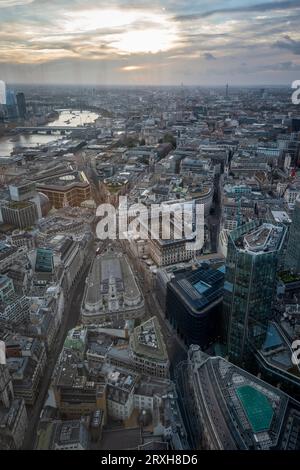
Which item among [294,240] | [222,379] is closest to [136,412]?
[222,379]

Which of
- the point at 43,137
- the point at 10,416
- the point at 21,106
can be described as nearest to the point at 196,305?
the point at 10,416

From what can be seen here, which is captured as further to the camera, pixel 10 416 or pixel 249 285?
pixel 249 285

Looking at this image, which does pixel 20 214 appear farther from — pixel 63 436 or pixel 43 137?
pixel 43 137

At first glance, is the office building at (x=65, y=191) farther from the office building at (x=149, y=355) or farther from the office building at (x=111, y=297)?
the office building at (x=149, y=355)

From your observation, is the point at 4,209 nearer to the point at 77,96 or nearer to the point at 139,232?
the point at 139,232

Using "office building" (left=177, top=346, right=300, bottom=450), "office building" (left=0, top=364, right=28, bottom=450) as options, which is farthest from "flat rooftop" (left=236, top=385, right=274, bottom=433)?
"office building" (left=0, top=364, right=28, bottom=450)
